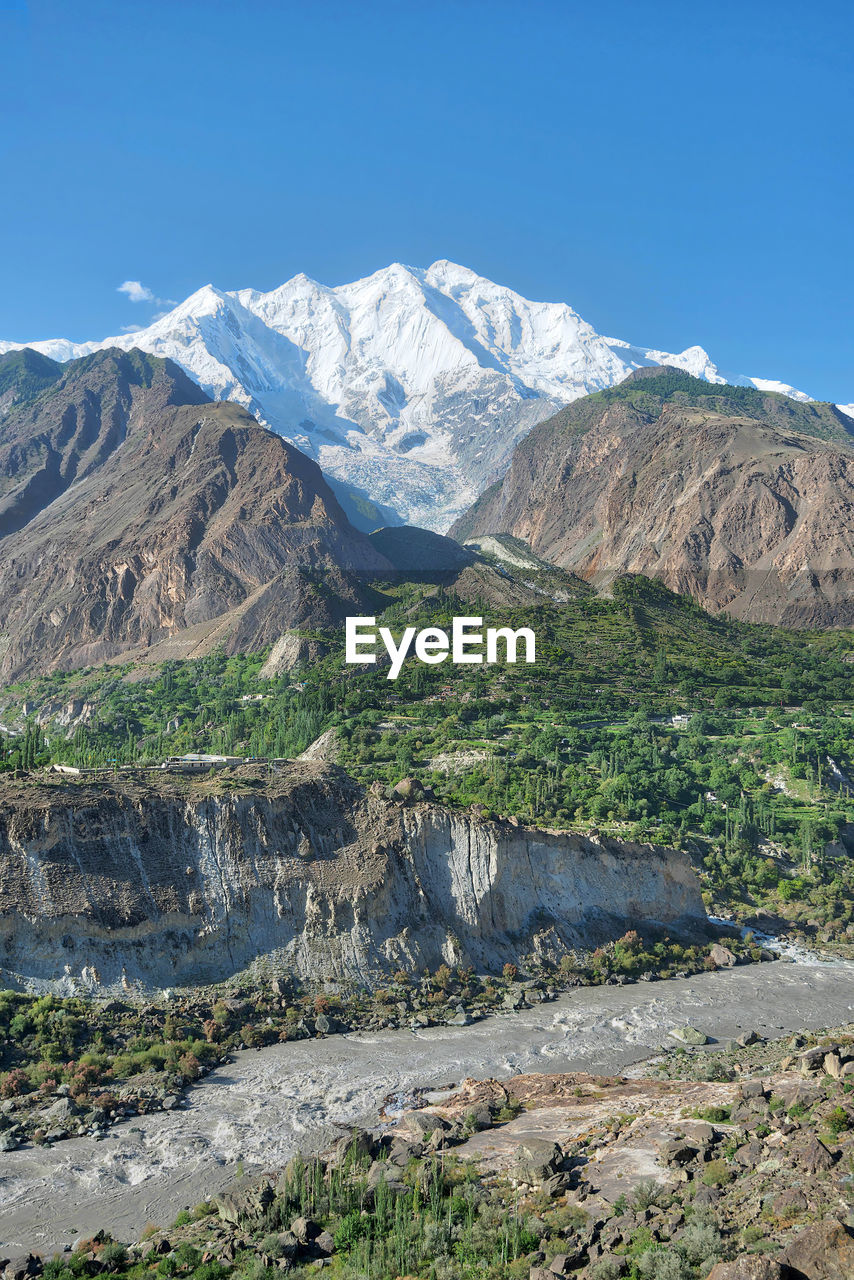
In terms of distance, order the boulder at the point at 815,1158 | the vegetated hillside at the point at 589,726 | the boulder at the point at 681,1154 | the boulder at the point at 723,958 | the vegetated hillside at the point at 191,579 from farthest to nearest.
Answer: the vegetated hillside at the point at 191,579
the vegetated hillside at the point at 589,726
the boulder at the point at 723,958
the boulder at the point at 681,1154
the boulder at the point at 815,1158

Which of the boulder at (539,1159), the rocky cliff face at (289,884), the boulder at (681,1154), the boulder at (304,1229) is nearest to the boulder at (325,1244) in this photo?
the boulder at (304,1229)

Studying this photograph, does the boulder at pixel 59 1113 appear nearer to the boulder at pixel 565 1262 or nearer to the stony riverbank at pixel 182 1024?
the stony riverbank at pixel 182 1024

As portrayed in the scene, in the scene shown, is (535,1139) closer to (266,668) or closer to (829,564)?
(266,668)

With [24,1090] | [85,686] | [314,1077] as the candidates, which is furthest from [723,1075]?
[85,686]

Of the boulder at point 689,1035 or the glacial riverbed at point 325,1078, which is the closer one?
the glacial riverbed at point 325,1078

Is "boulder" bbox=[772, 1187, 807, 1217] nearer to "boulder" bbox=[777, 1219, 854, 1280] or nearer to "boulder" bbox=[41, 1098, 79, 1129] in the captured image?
"boulder" bbox=[777, 1219, 854, 1280]

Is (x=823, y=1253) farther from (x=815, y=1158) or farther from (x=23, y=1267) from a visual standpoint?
(x=23, y=1267)

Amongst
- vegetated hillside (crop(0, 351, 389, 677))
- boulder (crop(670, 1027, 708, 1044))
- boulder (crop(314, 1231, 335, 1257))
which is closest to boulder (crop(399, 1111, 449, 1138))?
boulder (crop(314, 1231, 335, 1257))
